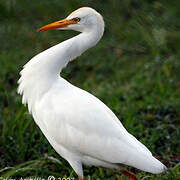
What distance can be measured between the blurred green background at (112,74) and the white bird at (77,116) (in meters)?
0.37

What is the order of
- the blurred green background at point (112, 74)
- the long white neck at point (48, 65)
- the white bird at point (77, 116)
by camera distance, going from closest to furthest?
1. the white bird at point (77, 116)
2. the long white neck at point (48, 65)
3. the blurred green background at point (112, 74)

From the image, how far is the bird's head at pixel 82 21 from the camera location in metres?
3.25

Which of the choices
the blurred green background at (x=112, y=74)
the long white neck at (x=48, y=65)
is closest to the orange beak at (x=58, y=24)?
the long white neck at (x=48, y=65)

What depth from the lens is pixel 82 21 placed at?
3.28m

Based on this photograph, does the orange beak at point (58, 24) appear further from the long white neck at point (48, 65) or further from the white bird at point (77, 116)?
the long white neck at point (48, 65)

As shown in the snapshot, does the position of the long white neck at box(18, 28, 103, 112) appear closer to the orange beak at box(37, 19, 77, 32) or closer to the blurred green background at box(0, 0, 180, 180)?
the orange beak at box(37, 19, 77, 32)

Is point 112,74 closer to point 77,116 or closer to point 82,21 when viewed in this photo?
point 82,21

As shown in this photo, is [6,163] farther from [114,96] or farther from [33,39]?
[33,39]

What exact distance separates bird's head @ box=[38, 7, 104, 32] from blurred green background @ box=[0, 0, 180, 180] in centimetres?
127

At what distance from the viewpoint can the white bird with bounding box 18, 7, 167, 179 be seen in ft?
10.0

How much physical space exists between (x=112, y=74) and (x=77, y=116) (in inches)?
118

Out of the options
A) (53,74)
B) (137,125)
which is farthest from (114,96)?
(53,74)

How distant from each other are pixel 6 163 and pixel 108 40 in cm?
349

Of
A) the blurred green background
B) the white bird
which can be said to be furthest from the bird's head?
the blurred green background
